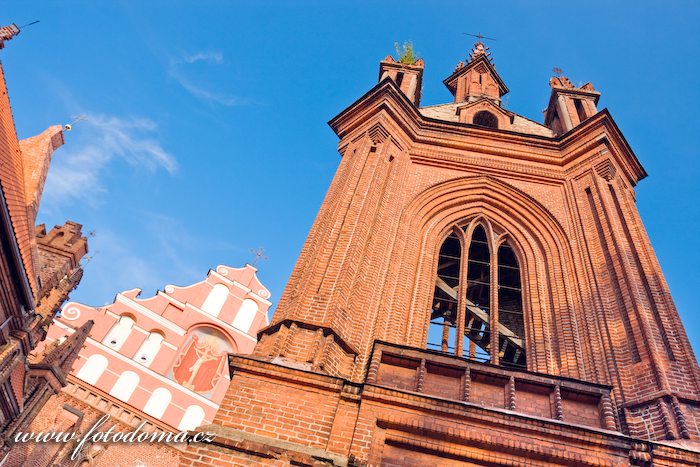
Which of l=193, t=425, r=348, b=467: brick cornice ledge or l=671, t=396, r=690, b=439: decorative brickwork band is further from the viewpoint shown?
l=671, t=396, r=690, b=439: decorative brickwork band

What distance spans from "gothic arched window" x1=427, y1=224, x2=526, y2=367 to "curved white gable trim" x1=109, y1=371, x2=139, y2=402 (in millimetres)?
12122

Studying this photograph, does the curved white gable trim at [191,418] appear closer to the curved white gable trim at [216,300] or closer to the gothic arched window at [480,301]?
the curved white gable trim at [216,300]

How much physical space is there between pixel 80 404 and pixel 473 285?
521 inches

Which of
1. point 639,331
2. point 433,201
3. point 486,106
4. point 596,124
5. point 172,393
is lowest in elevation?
point 639,331

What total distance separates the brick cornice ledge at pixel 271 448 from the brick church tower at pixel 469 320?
0.6 inches

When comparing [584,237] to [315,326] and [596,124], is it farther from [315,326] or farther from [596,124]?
[315,326]

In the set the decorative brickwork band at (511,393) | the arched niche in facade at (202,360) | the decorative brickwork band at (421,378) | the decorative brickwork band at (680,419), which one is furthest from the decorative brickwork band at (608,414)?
the arched niche in facade at (202,360)

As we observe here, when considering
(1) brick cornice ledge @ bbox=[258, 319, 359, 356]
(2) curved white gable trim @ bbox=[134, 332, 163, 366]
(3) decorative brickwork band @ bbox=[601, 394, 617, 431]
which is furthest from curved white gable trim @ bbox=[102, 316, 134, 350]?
(3) decorative brickwork band @ bbox=[601, 394, 617, 431]

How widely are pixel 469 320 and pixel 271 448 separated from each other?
22.6 feet

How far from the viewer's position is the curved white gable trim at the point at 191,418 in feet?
60.7

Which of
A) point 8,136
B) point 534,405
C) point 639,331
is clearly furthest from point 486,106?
point 8,136

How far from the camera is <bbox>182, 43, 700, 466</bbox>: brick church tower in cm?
582

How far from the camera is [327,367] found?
255 inches

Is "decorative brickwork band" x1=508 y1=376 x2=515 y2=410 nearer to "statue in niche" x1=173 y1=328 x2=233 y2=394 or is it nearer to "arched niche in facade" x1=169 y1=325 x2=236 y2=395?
"arched niche in facade" x1=169 y1=325 x2=236 y2=395
